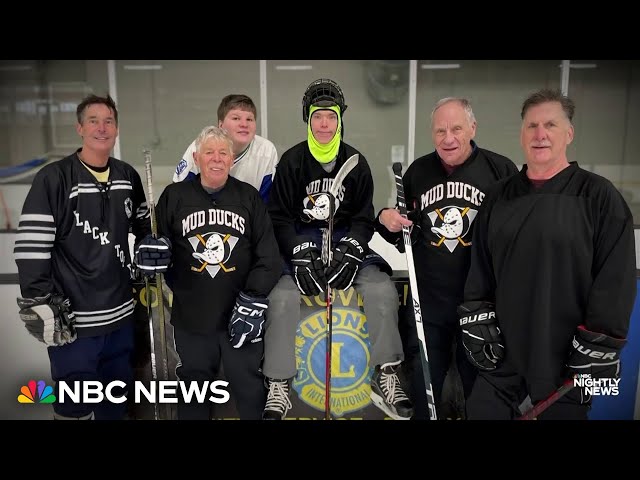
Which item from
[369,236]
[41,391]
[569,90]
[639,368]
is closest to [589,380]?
[639,368]

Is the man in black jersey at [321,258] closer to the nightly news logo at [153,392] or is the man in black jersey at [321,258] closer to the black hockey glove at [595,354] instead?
the nightly news logo at [153,392]

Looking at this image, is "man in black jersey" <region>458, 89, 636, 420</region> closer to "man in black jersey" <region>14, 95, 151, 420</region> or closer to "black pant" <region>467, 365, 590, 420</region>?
"black pant" <region>467, 365, 590, 420</region>

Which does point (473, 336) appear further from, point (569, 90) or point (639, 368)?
point (569, 90)

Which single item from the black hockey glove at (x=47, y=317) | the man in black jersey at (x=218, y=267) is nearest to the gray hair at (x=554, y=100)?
the man in black jersey at (x=218, y=267)

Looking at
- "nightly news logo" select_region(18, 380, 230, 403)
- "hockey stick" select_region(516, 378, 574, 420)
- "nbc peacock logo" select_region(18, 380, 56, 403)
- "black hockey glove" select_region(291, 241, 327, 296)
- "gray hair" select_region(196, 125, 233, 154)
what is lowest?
"nbc peacock logo" select_region(18, 380, 56, 403)

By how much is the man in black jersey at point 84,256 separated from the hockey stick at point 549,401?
1.58 m

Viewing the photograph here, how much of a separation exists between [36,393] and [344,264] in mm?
1432

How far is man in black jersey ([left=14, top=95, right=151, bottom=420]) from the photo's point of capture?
185 centimetres

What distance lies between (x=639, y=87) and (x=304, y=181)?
1.89 m

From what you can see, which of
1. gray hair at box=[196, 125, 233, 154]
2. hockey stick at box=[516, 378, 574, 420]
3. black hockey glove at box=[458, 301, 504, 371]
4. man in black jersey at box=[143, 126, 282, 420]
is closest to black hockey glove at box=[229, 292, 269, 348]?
man in black jersey at box=[143, 126, 282, 420]

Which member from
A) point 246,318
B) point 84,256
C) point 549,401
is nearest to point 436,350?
point 549,401

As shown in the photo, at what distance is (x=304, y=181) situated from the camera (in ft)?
6.85

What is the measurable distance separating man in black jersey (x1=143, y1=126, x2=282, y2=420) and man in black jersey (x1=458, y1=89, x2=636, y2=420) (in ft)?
2.56

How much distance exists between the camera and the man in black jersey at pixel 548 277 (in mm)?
1621
